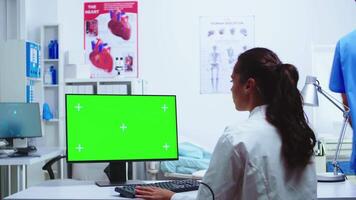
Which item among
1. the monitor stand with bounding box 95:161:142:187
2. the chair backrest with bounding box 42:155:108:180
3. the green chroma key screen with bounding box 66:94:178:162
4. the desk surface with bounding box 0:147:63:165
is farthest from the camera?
the chair backrest with bounding box 42:155:108:180

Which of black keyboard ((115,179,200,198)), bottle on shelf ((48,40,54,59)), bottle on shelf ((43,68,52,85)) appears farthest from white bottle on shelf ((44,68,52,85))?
black keyboard ((115,179,200,198))

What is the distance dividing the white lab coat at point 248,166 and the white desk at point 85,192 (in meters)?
0.58

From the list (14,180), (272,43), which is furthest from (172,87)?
(14,180)

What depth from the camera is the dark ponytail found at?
4.18 ft

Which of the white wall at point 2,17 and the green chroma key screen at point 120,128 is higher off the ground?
the white wall at point 2,17

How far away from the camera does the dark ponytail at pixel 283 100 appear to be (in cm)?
127

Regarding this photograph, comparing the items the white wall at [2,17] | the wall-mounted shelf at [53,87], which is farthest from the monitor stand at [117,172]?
the white wall at [2,17]

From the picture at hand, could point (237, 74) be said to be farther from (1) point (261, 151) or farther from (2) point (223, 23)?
(2) point (223, 23)

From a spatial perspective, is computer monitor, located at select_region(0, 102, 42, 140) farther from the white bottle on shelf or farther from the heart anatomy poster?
the heart anatomy poster

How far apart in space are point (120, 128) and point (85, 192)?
0.35 m

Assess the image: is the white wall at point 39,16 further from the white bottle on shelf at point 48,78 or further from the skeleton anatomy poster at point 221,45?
the skeleton anatomy poster at point 221,45

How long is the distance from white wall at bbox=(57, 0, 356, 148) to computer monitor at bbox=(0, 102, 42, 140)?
1.20 meters

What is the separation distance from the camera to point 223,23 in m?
4.79

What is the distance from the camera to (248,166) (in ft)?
3.97
